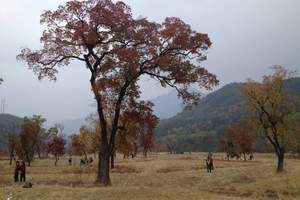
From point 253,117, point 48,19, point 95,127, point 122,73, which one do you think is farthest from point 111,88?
point 95,127

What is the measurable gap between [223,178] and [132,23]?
1702cm

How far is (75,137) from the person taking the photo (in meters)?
105

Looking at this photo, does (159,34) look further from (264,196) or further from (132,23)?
(264,196)

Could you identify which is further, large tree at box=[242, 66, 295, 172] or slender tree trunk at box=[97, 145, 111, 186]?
large tree at box=[242, 66, 295, 172]

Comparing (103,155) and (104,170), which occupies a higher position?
(103,155)

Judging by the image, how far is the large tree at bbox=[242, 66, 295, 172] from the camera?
4484 centimetres

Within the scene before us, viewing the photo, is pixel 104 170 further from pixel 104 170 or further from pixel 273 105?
pixel 273 105

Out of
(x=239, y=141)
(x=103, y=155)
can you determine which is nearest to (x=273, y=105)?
(x=103, y=155)

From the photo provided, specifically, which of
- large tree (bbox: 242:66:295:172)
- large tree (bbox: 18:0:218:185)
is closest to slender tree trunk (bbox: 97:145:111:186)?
large tree (bbox: 18:0:218:185)

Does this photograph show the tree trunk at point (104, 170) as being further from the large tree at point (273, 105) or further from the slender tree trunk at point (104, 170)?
the large tree at point (273, 105)

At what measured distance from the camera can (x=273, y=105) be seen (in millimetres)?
45188

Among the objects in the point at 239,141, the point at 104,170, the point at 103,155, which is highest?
the point at 239,141

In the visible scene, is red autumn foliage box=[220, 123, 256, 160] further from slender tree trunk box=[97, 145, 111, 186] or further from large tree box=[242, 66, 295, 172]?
slender tree trunk box=[97, 145, 111, 186]

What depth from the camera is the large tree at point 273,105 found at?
4484 centimetres
